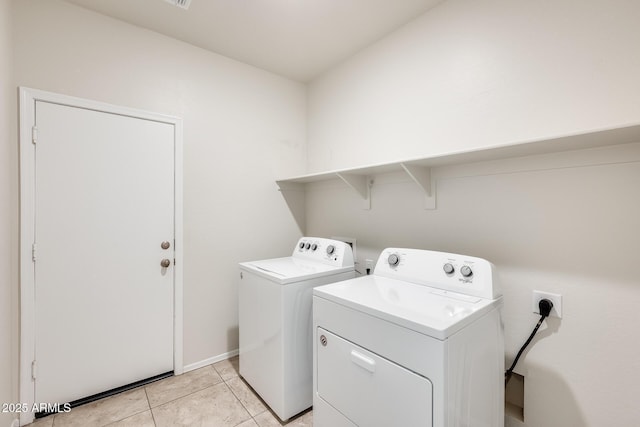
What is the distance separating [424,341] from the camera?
937 millimetres

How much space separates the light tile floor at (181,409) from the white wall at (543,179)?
1330 millimetres

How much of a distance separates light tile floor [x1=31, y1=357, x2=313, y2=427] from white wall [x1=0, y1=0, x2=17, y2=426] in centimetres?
37

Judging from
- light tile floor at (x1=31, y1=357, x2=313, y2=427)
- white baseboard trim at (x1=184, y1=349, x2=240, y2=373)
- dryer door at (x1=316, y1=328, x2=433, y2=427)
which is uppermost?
dryer door at (x1=316, y1=328, x2=433, y2=427)

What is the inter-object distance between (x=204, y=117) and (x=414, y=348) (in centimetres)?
213

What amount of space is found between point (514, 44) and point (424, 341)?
1.49 metres

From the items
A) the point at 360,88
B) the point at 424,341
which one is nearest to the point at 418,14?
the point at 360,88

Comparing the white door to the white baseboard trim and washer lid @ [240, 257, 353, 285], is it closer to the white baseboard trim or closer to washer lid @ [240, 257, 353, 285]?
the white baseboard trim

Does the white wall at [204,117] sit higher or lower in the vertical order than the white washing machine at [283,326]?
higher

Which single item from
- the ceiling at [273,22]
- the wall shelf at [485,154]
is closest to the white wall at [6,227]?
the ceiling at [273,22]

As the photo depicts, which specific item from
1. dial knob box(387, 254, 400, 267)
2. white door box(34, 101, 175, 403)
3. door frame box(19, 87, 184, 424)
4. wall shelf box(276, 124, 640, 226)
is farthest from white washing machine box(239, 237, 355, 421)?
door frame box(19, 87, 184, 424)

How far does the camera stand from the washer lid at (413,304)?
3.15 ft

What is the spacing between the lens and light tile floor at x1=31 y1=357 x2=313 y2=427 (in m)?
1.58

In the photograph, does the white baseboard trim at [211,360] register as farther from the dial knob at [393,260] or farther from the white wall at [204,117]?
the dial knob at [393,260]

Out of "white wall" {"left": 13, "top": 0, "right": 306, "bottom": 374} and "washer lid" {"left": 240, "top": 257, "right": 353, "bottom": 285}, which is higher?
"white wall" {"left": 13, "top": 0, "right": 306, "bottom": 374}
